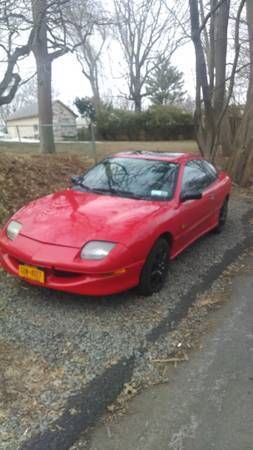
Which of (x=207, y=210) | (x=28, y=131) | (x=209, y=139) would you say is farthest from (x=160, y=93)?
(x=207, y=210)

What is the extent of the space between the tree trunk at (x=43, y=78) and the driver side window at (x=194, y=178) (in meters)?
4.83

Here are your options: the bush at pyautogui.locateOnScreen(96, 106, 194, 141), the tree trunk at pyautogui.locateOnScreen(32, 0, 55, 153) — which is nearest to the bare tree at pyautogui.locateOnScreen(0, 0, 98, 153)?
the tree trunk at pyautogui.locateOnScreen(32, 0, 55, 153)

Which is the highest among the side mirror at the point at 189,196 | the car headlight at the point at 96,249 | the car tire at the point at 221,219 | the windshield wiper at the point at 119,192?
the windshield wiper at the point at 119,192

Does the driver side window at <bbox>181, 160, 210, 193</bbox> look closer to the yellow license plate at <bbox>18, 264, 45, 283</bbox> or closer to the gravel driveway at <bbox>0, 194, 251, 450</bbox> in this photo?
the gravel driveway at <bbox>0, 194, 251, 450</bbox>

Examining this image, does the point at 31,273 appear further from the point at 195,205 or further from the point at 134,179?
the point at 195,205

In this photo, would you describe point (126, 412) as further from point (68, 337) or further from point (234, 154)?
point (234, 154)

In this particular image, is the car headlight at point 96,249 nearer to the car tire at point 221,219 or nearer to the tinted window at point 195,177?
the tinted window at point 195,177

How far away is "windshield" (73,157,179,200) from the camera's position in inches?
203

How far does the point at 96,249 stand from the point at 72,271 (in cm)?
30

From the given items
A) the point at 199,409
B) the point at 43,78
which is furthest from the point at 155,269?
the point at 43,78

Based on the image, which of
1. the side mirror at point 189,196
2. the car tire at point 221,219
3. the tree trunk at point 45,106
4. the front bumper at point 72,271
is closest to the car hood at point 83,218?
the front bumper at point 72,271

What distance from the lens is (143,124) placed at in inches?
1166

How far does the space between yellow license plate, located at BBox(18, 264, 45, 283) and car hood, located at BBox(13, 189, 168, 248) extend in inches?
11.4

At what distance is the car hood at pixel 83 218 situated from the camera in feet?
13.6
